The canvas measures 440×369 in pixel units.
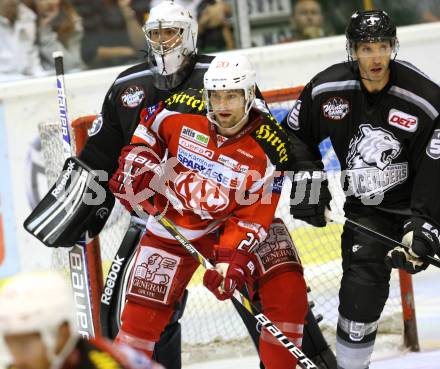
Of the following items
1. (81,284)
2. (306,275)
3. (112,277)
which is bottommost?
(306,275)

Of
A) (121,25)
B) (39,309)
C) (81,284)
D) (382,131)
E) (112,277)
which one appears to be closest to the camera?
(39,309)

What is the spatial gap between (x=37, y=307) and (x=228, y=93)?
1.43 metres

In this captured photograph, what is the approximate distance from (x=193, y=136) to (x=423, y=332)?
1609 millimetres

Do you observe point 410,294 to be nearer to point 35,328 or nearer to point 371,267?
point 371,267

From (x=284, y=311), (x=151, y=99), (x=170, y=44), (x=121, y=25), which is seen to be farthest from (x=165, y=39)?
(x=121, y=25)

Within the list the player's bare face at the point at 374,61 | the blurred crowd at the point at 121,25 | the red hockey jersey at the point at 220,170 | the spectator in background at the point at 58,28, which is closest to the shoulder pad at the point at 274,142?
the red hockey jersey at the point at 220,170

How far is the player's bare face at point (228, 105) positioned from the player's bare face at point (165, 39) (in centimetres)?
40

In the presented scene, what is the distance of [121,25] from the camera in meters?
6.00

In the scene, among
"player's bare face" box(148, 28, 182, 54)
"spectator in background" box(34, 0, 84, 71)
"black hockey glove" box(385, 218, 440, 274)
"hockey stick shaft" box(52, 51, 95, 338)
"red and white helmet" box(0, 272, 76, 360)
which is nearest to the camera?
"red and white helmet" box(0, 272, 76, 360)

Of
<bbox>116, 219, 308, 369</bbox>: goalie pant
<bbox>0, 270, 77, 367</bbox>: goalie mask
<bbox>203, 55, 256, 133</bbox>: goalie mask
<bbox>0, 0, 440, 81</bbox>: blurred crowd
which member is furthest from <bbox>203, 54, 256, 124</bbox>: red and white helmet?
<bbox>0, 0, 440, 81</bbox>: blurred crowd

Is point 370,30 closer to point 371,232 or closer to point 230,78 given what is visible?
point 230,78

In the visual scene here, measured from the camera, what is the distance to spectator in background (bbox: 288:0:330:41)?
5.86 m

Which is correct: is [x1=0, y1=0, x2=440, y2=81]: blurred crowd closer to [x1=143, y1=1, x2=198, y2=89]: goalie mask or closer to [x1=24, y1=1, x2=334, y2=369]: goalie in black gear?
[x1=24, y1=1, x2=334, y2=369]: goalie in black gear

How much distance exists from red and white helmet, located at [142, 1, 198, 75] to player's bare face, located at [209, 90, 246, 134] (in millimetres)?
387
